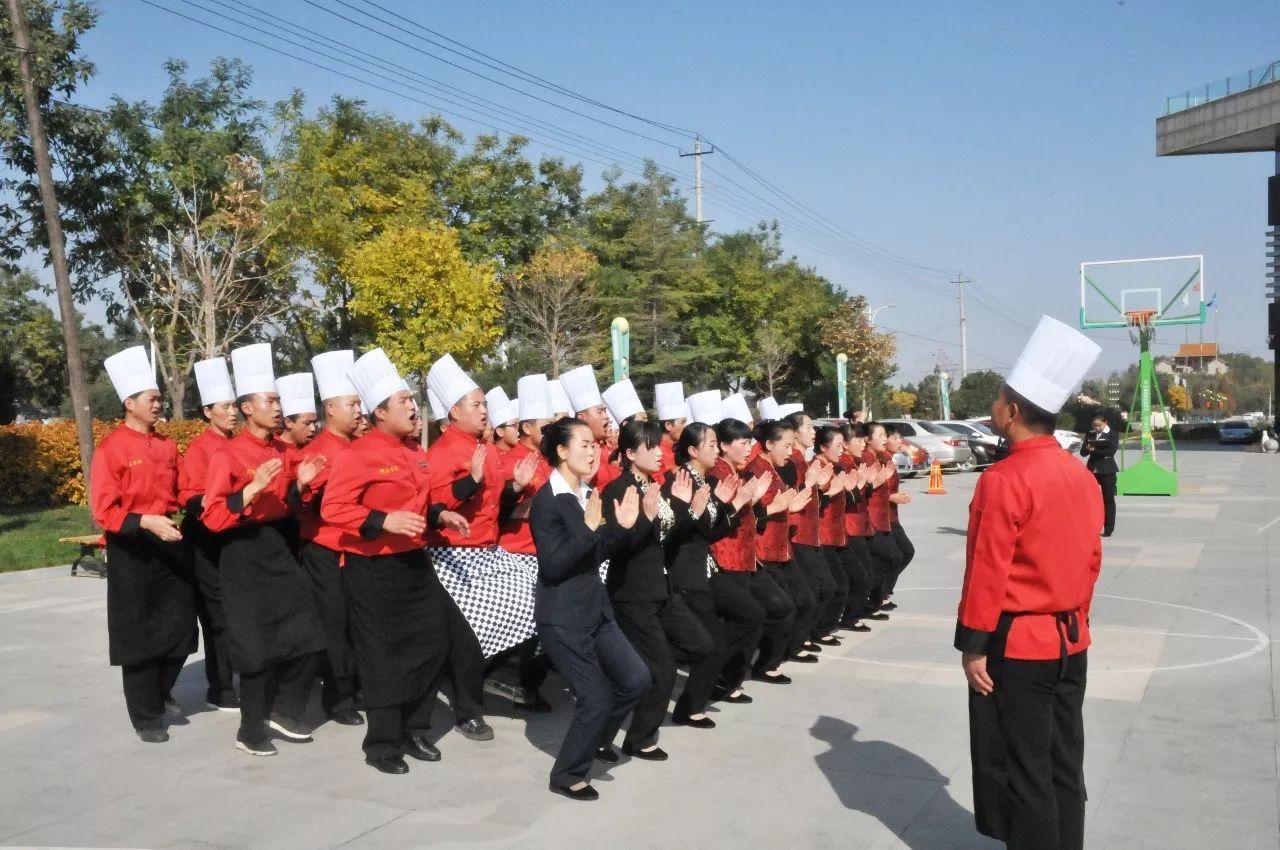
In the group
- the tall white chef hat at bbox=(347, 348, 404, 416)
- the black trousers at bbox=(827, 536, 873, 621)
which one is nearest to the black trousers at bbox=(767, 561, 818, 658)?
the black trousers at bbox=(827, 536, 873, 621)

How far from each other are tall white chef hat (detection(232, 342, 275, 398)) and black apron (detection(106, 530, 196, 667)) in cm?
96

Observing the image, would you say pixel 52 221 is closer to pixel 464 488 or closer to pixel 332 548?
pixel 332 548

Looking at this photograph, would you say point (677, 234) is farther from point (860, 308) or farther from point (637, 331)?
point (860, 308)

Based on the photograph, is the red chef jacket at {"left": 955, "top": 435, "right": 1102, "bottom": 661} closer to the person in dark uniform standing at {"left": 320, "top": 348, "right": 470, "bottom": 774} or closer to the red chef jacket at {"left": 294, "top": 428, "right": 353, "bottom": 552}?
the person in dark uniform standing at {"left": 320, "top": 348, "right": 470, "bottom": 774}

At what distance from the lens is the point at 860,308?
5281 centimetres

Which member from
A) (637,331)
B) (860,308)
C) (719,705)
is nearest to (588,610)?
(719,705)

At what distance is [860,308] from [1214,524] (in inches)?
1431

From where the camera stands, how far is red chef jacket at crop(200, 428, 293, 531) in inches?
236

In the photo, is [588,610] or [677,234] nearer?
[588,610]

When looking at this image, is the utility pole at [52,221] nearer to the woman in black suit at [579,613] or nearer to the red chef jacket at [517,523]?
the red chef jacket at [517,523]

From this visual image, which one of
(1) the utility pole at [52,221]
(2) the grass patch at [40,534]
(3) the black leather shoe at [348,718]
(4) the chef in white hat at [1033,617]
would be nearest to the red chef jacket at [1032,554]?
(4) the chef in white hat at [1033,617]

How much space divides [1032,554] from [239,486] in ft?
13.4

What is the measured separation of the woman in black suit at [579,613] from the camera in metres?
5.34

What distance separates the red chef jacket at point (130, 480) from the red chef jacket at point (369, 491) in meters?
1.18
